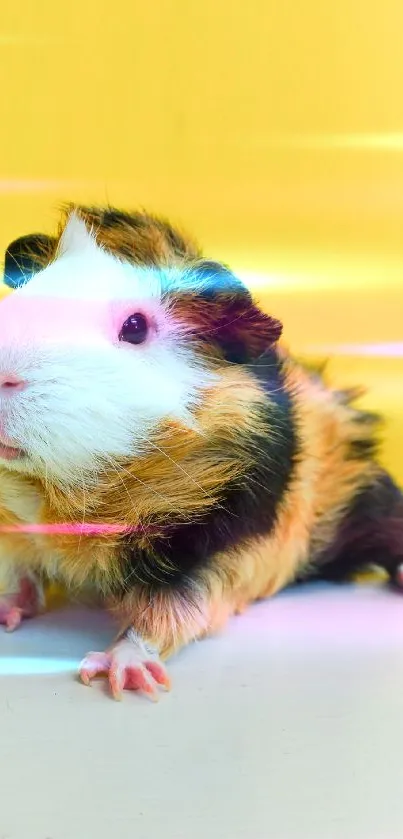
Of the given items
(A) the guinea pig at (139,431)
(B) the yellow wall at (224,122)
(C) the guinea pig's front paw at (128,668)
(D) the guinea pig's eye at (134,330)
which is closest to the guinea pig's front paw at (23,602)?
(A) the guinea pig at (139,431)

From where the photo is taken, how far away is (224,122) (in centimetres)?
118

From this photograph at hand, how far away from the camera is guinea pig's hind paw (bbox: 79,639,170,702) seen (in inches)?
33.1

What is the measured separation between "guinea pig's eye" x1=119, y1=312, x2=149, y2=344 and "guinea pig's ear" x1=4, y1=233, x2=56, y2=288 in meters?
0.16

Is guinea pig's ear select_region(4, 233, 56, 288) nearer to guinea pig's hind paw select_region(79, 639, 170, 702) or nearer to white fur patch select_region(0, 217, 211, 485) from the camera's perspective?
white fur patch select_region(0, 217, 211, 485)

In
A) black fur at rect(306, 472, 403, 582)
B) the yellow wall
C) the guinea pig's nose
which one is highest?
the yellow wall

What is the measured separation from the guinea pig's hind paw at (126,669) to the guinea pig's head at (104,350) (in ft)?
0.72

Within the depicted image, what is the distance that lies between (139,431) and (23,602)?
1.29 feet

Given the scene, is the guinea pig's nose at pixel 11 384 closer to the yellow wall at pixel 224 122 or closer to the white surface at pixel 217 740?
the white surface at pixel 217 740

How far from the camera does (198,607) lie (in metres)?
0.93

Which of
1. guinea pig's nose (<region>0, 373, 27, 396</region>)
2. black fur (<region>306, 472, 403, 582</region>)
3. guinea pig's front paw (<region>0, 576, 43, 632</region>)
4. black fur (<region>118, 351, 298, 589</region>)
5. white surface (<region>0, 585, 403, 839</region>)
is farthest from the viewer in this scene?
black fur (<region>306, 472, 403, 582</region>)

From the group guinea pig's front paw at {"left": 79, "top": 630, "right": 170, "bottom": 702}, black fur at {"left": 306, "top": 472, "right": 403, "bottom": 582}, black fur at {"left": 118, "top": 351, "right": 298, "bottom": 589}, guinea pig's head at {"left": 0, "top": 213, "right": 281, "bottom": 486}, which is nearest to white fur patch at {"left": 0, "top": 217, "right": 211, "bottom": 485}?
guinea pig's head at {"left": 0, "top": 213, "right": 281, "bottom": 486}

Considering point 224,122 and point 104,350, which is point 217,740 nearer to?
point 104,350

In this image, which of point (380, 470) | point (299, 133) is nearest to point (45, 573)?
point (380, 470)

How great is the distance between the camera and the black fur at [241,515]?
895 mm
